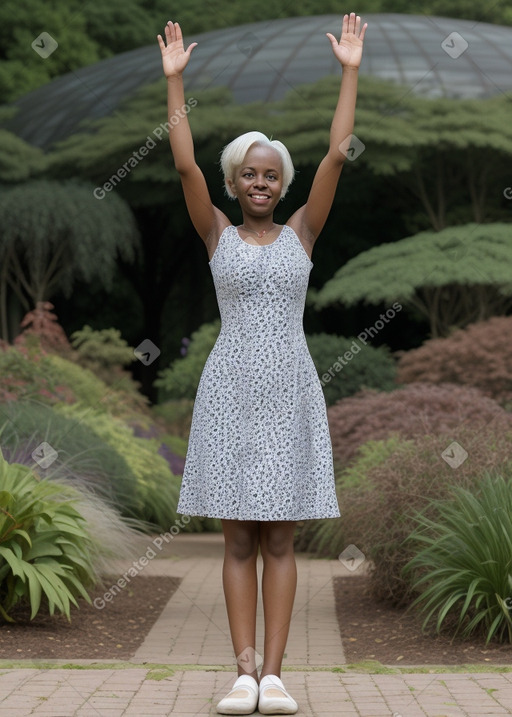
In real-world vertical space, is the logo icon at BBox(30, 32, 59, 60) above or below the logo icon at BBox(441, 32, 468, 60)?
below

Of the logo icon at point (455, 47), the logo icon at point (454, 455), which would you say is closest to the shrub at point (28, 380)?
the logo icon at point (454, 455)

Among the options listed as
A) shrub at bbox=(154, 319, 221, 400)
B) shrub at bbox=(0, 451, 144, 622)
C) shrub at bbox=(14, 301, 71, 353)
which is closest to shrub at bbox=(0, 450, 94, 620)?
shrub at bbox=(0, 451, 144, 622)

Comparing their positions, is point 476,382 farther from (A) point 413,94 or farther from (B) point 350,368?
(A) point 413,94

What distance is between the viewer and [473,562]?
5.23 meters

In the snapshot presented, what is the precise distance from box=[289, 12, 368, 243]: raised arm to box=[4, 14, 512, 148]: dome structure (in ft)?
46.4

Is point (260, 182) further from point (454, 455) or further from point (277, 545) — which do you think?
point (454, 455)

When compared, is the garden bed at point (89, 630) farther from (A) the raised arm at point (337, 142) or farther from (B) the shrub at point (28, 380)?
(B) the shrub at point (28, 380)

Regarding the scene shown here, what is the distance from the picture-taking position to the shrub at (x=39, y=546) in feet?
17.7

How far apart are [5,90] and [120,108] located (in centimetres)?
527

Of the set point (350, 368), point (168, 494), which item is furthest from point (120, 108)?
point (168, 494)

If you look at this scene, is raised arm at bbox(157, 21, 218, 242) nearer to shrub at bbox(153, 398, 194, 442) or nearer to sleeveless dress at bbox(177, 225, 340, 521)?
sleeveless dress at bbox(177, 225, 340, 521)

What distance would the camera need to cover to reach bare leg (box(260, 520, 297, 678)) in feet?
11.7

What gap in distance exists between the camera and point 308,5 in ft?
87.4

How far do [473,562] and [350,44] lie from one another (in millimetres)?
2632
